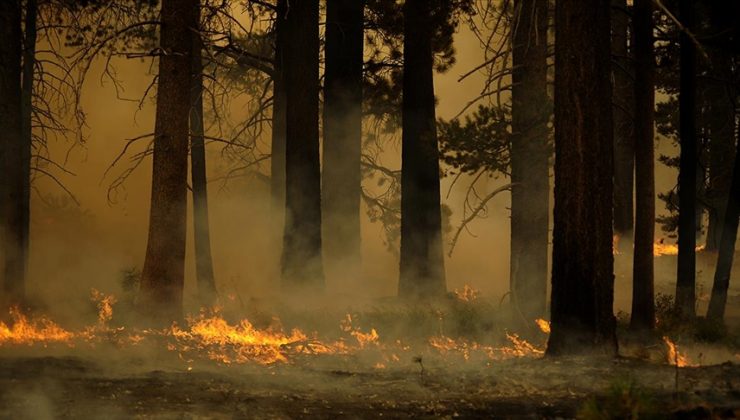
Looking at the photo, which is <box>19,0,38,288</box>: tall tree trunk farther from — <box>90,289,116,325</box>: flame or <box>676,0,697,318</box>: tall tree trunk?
<box>676,0,697,318</box>: tall tree trunk

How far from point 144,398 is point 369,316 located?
251 inches

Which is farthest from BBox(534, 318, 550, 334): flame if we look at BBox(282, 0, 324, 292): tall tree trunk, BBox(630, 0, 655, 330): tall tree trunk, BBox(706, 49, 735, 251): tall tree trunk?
BBox(706, 49, 735, 251): tall tree trunk

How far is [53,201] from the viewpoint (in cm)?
2858

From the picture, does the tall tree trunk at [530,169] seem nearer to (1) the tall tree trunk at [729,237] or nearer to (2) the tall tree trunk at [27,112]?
(1) the tall tree trunk at [729,237]

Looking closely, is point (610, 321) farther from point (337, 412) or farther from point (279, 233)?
point (279, 233)

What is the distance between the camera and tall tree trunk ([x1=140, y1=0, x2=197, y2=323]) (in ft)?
40.2

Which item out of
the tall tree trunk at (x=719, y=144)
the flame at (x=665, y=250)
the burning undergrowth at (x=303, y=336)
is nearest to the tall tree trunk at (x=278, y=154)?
the burning undergrowth at (x=303, y=336)

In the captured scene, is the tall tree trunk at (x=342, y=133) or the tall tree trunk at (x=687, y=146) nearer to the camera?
the tall tree trunk at (x=687, y=146)

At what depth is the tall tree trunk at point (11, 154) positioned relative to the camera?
511 inches

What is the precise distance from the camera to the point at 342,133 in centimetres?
1678

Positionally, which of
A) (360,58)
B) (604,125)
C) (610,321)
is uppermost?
(360,58)

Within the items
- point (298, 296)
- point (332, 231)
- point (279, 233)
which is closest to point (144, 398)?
point (298, 296)

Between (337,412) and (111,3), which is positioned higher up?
(111,3)

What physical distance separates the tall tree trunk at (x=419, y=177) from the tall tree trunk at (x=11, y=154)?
718cm
